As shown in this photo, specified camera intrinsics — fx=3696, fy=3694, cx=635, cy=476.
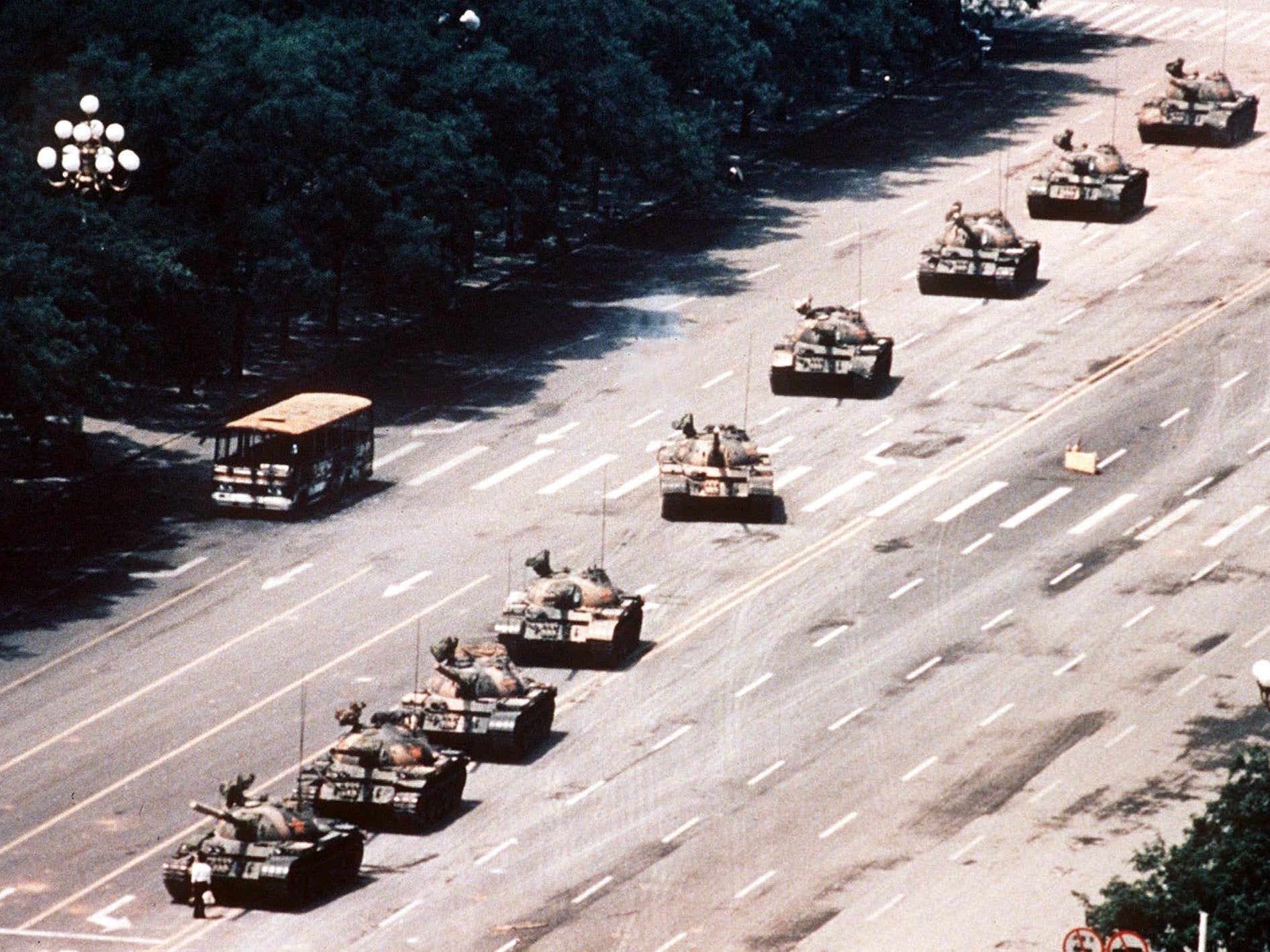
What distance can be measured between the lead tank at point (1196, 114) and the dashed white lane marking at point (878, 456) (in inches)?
1535

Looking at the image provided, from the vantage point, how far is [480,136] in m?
125

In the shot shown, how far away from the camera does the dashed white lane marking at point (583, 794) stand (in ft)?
277

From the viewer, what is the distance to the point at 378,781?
3228 inches

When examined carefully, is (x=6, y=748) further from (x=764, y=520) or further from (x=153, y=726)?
(x=764, y=520)

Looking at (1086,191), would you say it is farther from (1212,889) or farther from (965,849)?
(1212,889)

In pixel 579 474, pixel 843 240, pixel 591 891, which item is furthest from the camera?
pixel 843 240

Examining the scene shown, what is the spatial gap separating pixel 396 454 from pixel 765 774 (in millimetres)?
28320

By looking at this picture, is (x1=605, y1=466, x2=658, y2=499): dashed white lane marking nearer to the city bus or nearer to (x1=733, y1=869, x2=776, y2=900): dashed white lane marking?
the city bus

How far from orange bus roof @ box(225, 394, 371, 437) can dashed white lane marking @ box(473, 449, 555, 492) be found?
4.11 metres

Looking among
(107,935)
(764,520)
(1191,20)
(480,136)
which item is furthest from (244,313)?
(1191,20)

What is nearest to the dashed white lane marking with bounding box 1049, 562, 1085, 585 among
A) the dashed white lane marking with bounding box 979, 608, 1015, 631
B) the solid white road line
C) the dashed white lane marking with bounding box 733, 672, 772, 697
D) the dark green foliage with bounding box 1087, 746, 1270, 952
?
the dashed white lane marking with bounding box 979, 608, 1015, 631

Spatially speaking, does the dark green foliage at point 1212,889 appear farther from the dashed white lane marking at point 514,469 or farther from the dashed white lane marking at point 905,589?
the dashed white lane marking at point 514,469

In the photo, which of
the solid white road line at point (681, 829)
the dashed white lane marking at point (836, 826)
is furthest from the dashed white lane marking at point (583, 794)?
the dashed white lane marking at point (836, 826)

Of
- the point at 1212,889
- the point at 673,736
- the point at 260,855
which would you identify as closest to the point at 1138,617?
the point at 673,736
